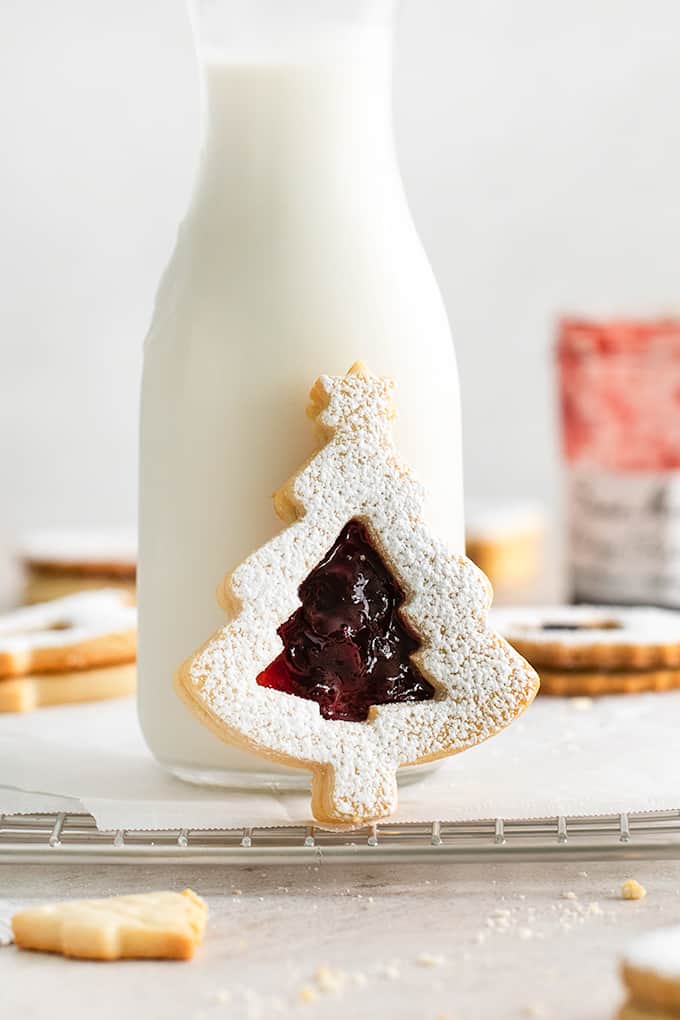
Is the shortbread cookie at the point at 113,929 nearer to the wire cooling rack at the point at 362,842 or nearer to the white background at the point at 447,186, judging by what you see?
the wire cooling rack at the point at 362,842

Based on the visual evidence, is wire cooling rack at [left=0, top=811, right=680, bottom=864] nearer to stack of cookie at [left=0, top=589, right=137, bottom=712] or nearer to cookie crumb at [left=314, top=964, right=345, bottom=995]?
cookie crumb at [left=314, top=964, right=345, bottom=995]

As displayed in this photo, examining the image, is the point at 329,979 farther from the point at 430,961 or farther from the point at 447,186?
the point at 447,186

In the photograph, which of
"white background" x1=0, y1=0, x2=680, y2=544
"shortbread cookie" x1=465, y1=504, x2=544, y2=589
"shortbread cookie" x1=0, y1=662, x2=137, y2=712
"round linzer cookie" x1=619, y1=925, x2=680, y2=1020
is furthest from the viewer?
"white background" x1=0, y1=0, x2=680, y2=544

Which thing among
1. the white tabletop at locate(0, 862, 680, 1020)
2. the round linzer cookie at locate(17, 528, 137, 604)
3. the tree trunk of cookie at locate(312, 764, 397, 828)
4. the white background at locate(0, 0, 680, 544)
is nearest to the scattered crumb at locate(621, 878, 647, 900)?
the white tabletop at locate(0, 862, 680, 1020)

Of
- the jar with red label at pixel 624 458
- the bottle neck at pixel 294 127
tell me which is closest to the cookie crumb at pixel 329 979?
the bottle neck at pixel 294 127

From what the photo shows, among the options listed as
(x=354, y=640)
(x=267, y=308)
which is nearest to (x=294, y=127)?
(x=267, y=308)
